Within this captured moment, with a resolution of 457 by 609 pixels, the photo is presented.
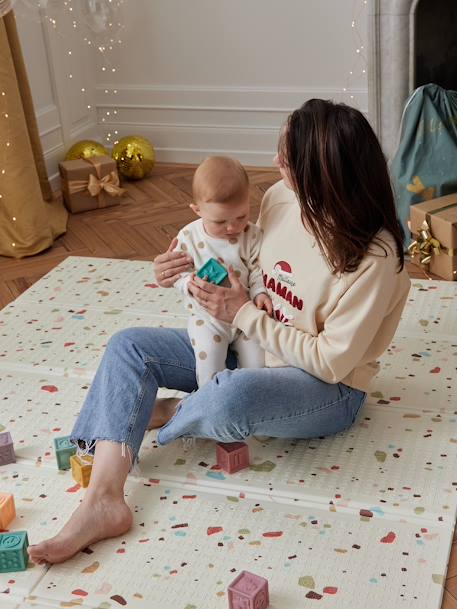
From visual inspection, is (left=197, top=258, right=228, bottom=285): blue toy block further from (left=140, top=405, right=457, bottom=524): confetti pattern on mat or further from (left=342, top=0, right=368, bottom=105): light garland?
(left=342, top=0, right=368, bottom=105): light garland

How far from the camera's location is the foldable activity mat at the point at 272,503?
1.44 meters

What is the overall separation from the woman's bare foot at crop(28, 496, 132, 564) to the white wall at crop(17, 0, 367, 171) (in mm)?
2256

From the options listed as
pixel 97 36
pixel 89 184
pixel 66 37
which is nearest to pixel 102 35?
pixel 97 36

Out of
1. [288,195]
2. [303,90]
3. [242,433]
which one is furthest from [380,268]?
[303,90]

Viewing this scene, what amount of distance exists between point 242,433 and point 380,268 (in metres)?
0.40

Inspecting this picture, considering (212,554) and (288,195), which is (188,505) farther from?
(288,195)

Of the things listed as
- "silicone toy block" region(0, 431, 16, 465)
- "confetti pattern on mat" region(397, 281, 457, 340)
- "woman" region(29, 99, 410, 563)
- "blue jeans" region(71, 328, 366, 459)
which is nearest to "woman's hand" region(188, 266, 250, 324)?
"woman" region(29, 99, 410, 563)

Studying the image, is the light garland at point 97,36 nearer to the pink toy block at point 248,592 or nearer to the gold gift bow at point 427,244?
the gold gift bow at point 427,244

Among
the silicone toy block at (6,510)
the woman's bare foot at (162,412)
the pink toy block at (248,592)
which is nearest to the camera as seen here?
the pink toy block at (248,592)

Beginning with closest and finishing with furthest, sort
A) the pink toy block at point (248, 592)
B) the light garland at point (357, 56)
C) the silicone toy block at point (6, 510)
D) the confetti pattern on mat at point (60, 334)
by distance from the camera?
the pink toy block at point (248, 592) < the silicone toy block at point (6, 510) < the confetti pattern on mat at point (60, 334) < the light garland at point (357, 56)

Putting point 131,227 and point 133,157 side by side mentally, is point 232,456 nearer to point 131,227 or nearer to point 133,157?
point 131,227

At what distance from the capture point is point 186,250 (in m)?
1.78

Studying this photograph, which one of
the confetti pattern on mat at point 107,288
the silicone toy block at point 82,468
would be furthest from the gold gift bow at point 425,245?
the silicone toy block at point 82,468

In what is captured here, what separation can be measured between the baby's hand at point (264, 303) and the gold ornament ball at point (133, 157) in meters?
1.95
